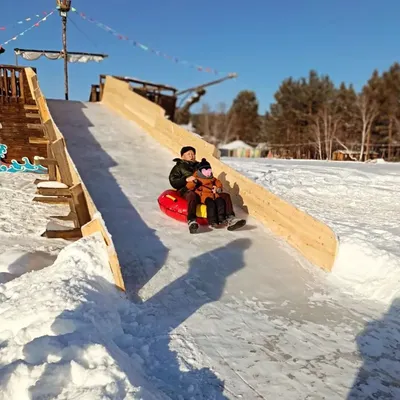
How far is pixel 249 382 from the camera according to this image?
7.93 ft

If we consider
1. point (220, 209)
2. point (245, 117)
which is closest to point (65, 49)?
point (220, 209)

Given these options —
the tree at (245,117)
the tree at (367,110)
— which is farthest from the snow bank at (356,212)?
the tree at (245,117)

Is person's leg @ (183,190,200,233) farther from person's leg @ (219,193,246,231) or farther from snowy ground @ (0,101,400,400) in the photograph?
person's leg @ (219,193,246,231)

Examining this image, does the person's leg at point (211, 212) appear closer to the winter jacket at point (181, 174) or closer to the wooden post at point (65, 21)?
the winter jacket at point (181, 174)

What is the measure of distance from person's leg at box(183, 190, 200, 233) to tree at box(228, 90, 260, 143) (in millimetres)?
45811

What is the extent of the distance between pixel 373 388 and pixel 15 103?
10.9 meters

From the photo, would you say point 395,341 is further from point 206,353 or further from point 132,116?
point 132,116

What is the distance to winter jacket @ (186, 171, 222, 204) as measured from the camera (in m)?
4.96

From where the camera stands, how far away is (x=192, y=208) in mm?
4723

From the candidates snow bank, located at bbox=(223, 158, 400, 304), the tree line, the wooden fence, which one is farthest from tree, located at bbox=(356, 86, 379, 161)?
the wooden fence

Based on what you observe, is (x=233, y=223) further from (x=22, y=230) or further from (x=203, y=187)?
(x=22, y=230)

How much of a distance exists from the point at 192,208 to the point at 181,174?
726 mm

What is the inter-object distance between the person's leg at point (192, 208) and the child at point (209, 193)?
5.5 inches

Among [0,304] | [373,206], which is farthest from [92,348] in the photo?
[373,206]
